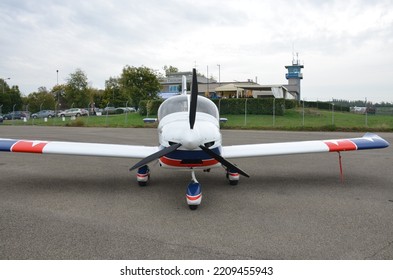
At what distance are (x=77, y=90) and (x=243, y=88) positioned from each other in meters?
30.5

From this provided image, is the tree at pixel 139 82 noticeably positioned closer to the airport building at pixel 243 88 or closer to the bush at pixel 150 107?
the airport building at pixel 243 88

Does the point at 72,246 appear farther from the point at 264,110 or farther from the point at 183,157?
the point at 264,110

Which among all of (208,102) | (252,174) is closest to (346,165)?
(252,174)

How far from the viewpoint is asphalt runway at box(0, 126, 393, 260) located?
365 centimetres

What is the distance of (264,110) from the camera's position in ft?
100

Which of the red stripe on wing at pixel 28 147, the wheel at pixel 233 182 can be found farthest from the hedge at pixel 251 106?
the red stripe on wing at pixel 28 147

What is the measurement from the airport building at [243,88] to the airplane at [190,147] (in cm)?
3523

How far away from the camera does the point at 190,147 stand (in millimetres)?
4984

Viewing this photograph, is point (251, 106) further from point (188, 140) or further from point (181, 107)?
point (188, 140)

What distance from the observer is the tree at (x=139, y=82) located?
47.1 m

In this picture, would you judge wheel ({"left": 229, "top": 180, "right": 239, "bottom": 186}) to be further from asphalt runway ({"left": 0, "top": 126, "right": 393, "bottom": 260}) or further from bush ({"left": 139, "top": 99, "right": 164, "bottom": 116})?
bush ({"left": 139, "top": 99, "right": 164, "bottom": 116})

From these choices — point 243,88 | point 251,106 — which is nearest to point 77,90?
point 243,88

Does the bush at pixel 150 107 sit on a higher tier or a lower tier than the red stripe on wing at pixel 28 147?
higher

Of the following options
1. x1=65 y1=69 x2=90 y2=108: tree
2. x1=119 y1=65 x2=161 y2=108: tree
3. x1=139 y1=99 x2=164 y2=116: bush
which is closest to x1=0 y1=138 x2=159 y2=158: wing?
x1=139 y1=99 x2=164 y2=116: bush
